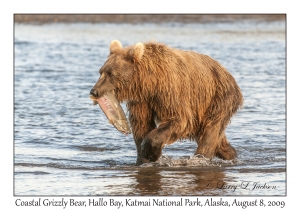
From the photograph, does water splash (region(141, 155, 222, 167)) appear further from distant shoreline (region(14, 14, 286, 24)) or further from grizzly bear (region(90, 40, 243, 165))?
distant shoreline (region(14, 14, 286, 24))

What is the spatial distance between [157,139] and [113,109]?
26.1 inches

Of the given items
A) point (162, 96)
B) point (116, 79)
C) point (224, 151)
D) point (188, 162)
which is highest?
point (116, 79)

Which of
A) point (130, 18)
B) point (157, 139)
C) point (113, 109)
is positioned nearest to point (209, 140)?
point (157, 139)

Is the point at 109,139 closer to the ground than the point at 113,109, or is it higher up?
closer to the ground

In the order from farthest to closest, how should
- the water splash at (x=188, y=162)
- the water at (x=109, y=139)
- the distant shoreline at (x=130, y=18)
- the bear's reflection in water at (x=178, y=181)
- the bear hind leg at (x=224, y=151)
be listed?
the distant shoreline at (x=130, y=18)
the bear hind leg at (x=224, y=151)
the water splash at (x=188, y=162)
the water at (x=109, y=139)
the bear's reflection in water at (x=178, y=181)

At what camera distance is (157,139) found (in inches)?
351

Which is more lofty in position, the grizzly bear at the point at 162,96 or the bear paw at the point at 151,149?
the grizzly bear at the point at 162,96

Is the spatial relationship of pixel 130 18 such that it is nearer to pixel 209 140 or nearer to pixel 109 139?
pixel 109 139

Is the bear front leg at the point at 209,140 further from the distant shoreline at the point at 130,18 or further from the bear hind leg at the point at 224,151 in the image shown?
the distant shoreline at the point at 130,18

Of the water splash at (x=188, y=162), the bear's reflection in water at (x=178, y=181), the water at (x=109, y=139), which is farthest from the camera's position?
the water splash at (x=188, y=162)

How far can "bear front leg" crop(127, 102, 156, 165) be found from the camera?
9.21 m

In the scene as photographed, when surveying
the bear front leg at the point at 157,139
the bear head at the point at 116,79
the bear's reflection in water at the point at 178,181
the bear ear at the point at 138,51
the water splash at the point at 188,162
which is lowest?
the bear's reflection in water at the point at 178,181

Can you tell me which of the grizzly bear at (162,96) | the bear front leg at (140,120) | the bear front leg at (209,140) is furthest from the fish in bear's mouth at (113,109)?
the bear front leg at (209,140)

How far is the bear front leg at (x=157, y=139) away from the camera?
894 centimetres
